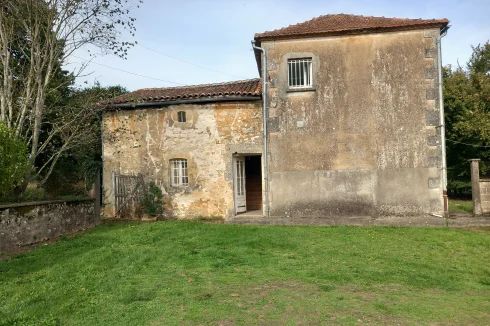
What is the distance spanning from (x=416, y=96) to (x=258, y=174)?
21.4 ft

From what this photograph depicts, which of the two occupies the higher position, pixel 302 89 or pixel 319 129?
pixel 302 89

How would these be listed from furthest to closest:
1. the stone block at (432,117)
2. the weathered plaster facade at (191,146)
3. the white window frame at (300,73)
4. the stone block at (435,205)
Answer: the weathered plaster facade at (191,146) < the white window frame at (300,73) < the stone block at (432,117) < the stone block at (435,205)

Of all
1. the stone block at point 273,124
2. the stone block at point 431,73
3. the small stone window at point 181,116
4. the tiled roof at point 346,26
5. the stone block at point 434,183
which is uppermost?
the tiled roof at point 346,26

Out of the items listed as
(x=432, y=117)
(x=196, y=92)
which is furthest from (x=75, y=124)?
(x=432, y=117)

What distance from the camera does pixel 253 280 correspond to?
6316mm

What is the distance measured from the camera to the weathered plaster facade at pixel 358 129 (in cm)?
1255

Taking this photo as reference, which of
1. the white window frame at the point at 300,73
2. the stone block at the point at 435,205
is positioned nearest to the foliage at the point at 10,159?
the white window frame at the point at 300,73

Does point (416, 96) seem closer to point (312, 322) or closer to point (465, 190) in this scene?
point (312, 322)

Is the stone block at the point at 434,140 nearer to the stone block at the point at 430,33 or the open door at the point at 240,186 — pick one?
the stone block at the point at 430,33

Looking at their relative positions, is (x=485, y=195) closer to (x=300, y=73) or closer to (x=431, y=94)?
(x=431, y=94)

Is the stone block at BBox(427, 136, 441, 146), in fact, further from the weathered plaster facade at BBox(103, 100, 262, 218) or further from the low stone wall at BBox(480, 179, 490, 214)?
the weathered plaster facade at BBox(103, 100, 262, 218)

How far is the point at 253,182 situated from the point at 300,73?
4882mm

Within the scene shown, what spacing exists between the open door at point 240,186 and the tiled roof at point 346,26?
441 cm

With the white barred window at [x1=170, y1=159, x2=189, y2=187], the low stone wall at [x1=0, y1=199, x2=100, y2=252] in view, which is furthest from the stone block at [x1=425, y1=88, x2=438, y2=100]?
the low stone wall at [x1=0, y1=199, x2=100, y2=252]
